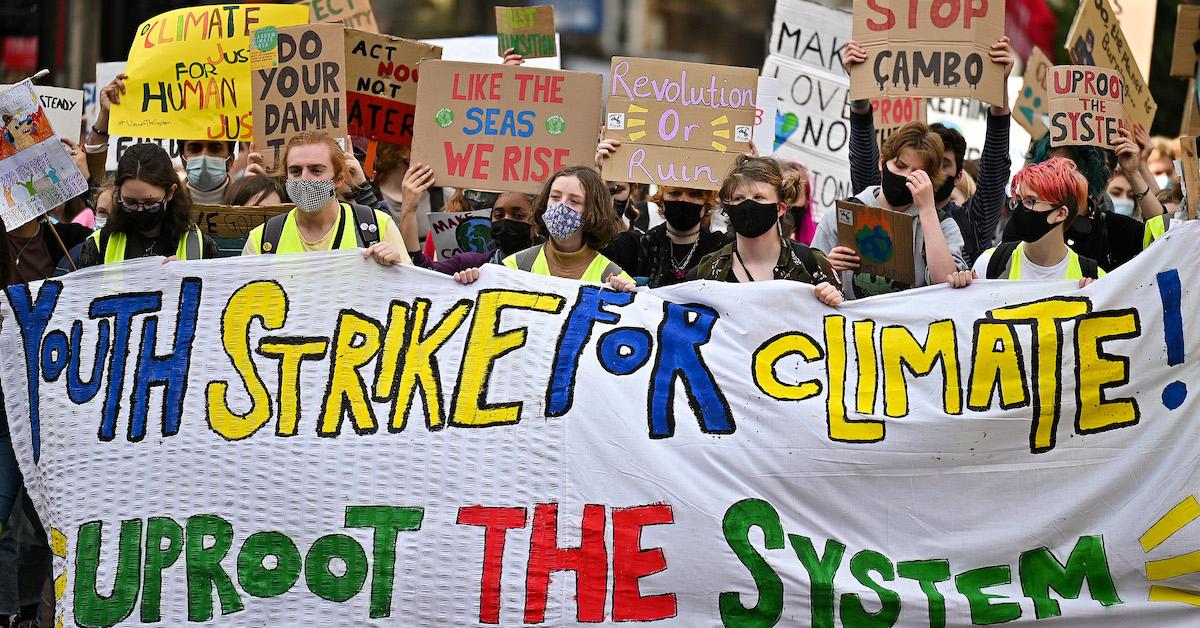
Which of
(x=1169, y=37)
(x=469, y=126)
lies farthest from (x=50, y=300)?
(x=1169, y=37)

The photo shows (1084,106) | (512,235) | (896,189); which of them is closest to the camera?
(896,189)

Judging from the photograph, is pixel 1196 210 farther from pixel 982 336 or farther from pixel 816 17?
pixel 816 17

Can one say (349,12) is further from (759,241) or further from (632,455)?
(632,455)

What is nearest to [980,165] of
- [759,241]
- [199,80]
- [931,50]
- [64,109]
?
[931,50]

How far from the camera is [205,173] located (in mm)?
8281

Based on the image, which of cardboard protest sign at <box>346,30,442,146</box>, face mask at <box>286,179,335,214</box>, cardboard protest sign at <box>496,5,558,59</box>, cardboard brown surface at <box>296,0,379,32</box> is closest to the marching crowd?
face mask at <box>286,179,335,214</box>

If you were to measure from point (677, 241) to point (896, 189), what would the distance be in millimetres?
871

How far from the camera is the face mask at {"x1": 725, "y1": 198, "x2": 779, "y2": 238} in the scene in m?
5.88

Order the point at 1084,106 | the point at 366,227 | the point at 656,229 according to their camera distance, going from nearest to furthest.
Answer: the point at 366,227, the point at 656,229, the point at 1084,106

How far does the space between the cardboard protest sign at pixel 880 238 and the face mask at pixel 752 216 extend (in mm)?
358

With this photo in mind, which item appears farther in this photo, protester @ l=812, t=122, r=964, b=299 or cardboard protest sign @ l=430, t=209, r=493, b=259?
cardboard protest sign @ l=430, t=209, r=493, b=259

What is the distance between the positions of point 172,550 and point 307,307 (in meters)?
0.92

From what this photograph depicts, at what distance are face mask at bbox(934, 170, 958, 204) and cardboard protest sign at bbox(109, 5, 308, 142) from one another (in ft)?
10.4

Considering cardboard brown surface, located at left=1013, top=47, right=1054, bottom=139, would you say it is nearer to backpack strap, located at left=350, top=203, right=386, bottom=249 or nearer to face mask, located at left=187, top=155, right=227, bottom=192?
face mask, located at left=187, top=155, right=227, bottom=192
